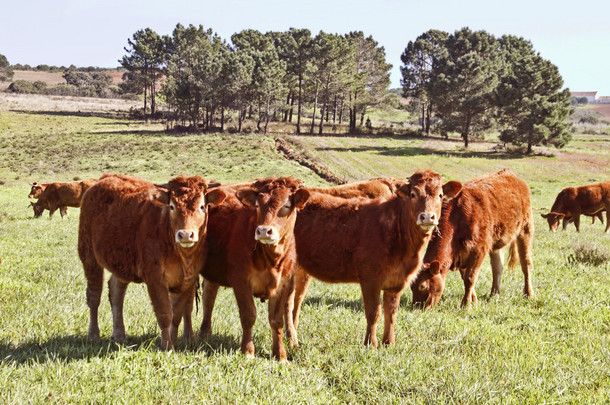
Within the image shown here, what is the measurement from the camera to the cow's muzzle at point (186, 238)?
494 cm

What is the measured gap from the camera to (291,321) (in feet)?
20.2

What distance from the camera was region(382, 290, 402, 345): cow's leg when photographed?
594cm

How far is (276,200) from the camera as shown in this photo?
17.9 ft

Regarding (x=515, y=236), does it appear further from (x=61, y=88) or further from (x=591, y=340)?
(x=61, y=88)

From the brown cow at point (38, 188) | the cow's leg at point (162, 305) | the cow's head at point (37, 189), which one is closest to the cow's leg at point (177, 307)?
the cow's leg at point (162, 305)

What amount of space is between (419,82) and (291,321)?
81738 mm

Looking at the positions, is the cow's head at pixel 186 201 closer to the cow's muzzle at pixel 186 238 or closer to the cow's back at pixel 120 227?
the cow's muzzle at pixel 186 238

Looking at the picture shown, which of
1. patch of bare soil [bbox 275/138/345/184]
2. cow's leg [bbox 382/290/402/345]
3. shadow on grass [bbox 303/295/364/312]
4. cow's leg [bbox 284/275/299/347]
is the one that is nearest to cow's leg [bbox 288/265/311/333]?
cow's leg [bbox 284/275/299/347]

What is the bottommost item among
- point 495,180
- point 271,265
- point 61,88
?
point 271,265

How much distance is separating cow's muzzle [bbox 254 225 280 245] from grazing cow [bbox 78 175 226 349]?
70cm

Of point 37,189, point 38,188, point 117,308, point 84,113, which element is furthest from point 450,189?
point 84,113

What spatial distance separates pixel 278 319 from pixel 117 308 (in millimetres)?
2208

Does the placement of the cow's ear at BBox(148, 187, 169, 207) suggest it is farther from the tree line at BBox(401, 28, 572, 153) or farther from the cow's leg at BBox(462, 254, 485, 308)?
the tree line at BBox(401, 28, 572, 153)

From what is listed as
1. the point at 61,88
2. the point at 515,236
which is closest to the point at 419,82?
the point at 515,236
